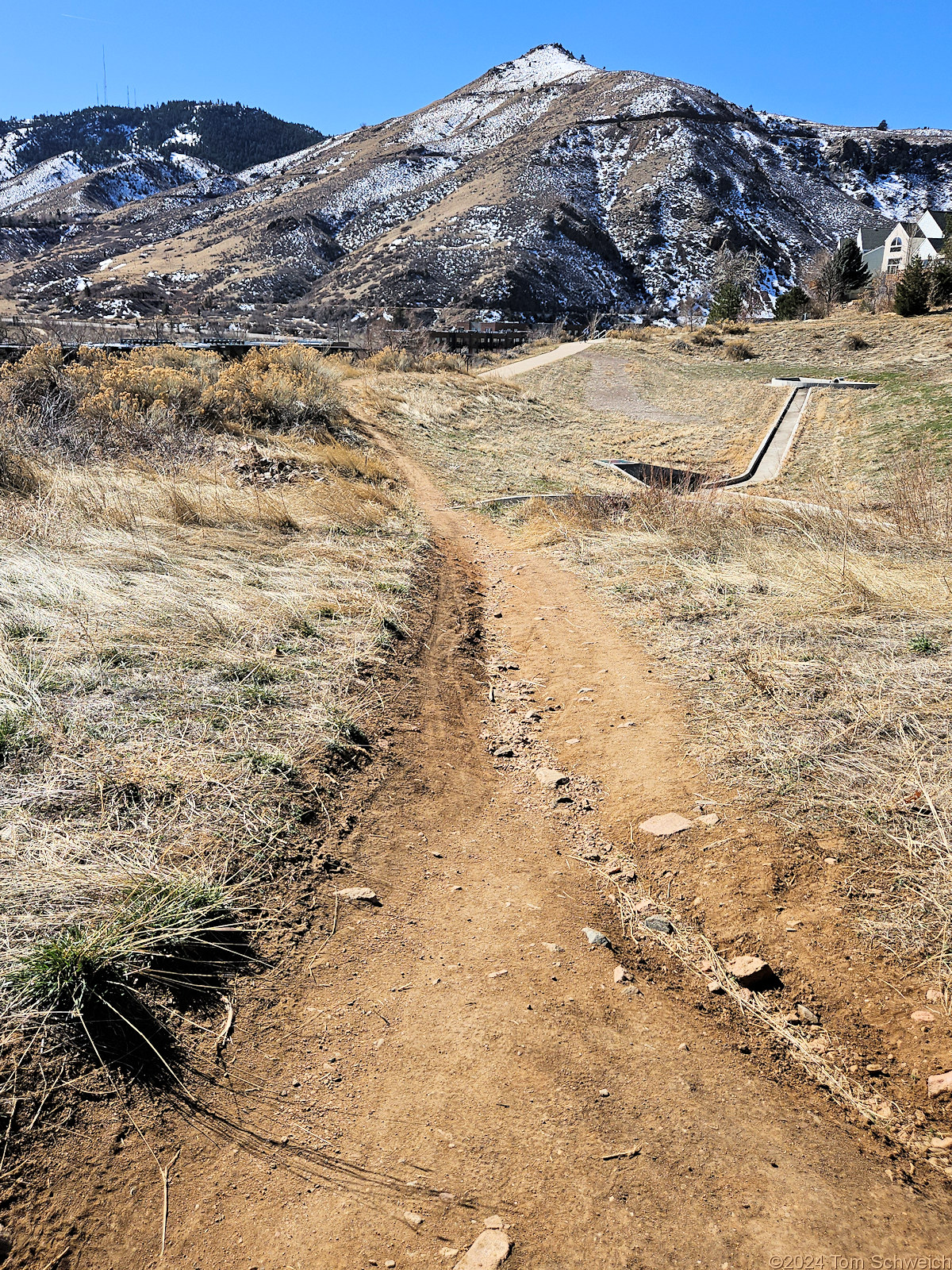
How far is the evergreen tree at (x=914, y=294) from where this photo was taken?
32.9 metres

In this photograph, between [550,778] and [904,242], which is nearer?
[550,778]

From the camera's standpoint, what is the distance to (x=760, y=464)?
58.0 ft

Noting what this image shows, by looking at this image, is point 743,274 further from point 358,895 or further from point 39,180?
point 39,180

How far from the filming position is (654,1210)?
1848 mm

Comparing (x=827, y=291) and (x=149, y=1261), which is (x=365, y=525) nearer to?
(x=149, y=1261)

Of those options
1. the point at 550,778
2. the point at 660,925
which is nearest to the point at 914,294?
the point at 550,778

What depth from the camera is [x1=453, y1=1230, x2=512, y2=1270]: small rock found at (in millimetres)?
1728

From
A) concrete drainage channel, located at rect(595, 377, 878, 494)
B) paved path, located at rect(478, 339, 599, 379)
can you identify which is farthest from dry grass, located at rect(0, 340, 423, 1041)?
paved path, located at rect(478, 339, 599, 379)

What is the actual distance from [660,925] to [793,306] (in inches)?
2021

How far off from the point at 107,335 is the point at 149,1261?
23785 mm

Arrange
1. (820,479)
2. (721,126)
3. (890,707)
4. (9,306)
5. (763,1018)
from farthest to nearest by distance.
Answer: (721,126) → (9,306) → (820,479) → (890,707) → (763,1018)

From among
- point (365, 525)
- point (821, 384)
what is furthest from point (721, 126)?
point (365, 525)

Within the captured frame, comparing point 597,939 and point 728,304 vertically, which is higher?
point 728,304

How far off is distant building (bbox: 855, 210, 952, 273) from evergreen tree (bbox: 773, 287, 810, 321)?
3157cm
